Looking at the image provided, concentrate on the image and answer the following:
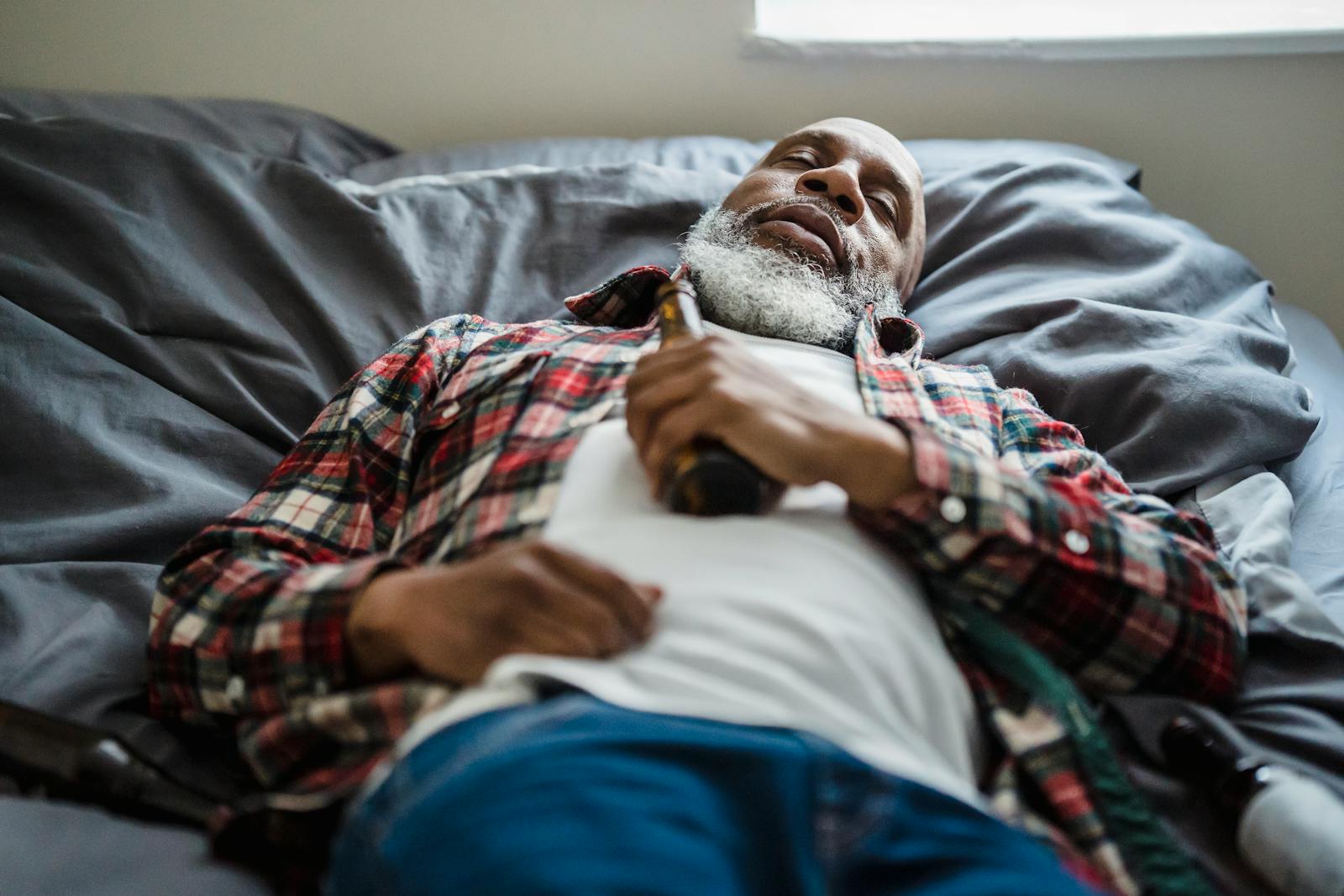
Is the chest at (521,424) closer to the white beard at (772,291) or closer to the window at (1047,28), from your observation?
the white beard at (772,291)

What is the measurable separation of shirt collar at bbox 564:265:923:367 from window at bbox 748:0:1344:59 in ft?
2.62

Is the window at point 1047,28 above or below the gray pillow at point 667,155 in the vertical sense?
above

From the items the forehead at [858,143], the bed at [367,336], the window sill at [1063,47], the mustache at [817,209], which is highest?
the window sill at [1063,47]

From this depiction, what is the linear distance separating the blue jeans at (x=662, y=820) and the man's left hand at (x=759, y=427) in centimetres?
20

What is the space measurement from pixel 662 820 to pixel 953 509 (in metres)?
0.33

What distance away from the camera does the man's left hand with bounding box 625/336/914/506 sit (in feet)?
2.61

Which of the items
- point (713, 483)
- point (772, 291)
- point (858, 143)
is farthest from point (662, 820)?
point (858, 143)

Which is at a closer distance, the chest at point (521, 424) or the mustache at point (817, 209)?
the chest at point (521, 424)

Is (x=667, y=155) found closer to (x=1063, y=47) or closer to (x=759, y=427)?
Result: (x=1063, y=47)

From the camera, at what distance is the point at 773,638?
743 millimetres

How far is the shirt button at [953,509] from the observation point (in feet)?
2.66

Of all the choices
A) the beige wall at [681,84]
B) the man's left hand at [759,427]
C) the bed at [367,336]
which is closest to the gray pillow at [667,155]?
the bed at [367,336]

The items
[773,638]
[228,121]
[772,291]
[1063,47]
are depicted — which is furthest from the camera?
[1063,47]

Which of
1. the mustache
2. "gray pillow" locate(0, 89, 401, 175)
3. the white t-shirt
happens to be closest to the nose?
the mustache
